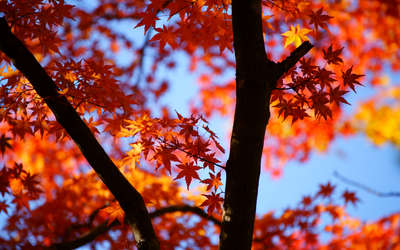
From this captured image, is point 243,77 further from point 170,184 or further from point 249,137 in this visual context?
point 170,184

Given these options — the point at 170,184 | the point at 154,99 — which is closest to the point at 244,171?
the point at 170,184

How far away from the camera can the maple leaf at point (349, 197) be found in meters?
5.09

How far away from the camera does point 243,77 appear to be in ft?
7.22

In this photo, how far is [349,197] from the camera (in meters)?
5.11

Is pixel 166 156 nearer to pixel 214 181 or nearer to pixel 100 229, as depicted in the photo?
pixel 214 181

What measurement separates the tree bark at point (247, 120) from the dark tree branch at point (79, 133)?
2.24ft

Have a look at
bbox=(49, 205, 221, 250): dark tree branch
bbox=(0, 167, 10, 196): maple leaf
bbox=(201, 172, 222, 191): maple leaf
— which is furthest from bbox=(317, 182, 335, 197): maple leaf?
bbox=(0, 167, 10, 196): maple leaf

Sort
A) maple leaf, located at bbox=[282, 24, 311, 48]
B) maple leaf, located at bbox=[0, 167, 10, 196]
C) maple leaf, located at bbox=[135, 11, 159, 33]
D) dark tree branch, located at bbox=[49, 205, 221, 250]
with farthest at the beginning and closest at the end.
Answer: maple leaf, located at bbox=[282, 24, 311, 48]
maple leaf, located at bbox=[0, 167, 10, 196]
dark tree branch, located at bbox=[49, 205, 221, 250]
maple leaf, located at bbox=[135, 11, 159, 33]

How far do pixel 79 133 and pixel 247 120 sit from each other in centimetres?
129

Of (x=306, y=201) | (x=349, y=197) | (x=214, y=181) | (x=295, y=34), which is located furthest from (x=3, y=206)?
(x=349, y=197)

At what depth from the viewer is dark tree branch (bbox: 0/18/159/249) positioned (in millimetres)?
2312

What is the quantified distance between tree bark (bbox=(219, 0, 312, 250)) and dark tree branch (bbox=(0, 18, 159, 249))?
26.8 inches

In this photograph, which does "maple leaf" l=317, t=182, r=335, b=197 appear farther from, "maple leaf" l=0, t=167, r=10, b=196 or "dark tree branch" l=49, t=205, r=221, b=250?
"maple leaf" l=0, t=167, r=10, b=196

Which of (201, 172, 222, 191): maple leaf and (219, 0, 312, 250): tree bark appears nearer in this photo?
(219, 0, 312, 250): tree bark
